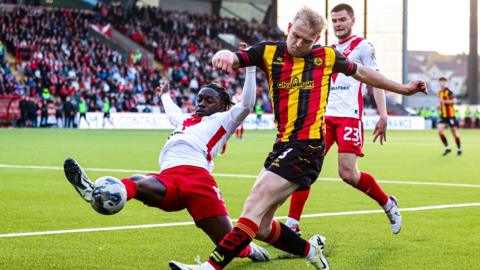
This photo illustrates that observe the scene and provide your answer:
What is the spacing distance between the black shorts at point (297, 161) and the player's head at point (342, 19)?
2.99 m

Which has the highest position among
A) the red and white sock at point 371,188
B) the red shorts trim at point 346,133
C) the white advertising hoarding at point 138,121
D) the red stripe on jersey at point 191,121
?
the red stripe on jersey at point 191,121

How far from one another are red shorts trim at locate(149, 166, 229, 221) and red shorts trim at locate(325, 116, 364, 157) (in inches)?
104

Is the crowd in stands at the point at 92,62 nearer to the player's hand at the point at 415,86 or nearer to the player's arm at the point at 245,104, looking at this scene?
the player's arm at the point at 245,104

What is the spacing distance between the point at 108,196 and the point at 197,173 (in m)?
0.93

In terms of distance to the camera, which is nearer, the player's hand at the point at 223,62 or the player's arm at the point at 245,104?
the player's hand at the point at 223,62

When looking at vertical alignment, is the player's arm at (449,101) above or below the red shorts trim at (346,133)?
below

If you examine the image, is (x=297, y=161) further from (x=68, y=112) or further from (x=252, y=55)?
(x=68, y=112)

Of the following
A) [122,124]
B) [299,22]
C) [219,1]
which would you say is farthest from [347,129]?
[219,1]

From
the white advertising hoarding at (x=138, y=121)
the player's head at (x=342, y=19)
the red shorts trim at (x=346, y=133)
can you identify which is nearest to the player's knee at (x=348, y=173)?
the red shorts trim at (x=346, y=133)

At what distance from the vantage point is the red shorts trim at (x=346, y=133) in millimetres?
8586

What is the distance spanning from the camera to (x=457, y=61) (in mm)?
168625

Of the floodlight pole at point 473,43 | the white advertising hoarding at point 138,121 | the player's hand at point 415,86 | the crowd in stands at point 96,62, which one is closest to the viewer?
the player's hand at point 415,86

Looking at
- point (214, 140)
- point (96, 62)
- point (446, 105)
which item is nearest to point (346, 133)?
point (214, 140)

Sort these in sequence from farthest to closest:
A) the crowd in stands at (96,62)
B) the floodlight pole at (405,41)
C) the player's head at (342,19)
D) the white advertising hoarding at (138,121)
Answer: the floodlight pole at (405,41), the white advertising hoarding at (138,121), the crowd in stands at (96,62), the player's head at (342,19)
